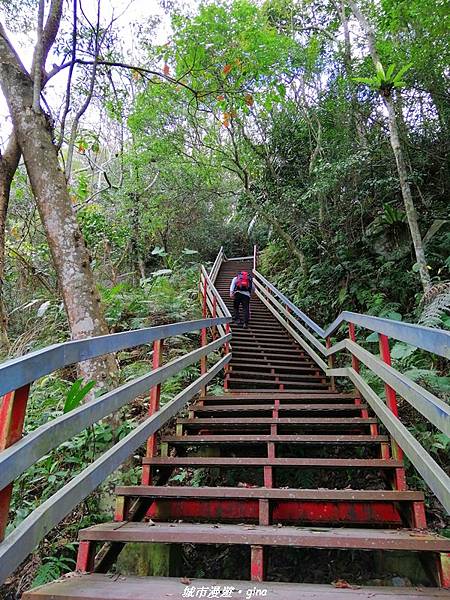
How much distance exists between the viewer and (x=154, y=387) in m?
2.84

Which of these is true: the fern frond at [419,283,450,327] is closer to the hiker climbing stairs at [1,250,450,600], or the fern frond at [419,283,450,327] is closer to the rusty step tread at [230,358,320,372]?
the hiker climbing stairs at [1,250,450,600]

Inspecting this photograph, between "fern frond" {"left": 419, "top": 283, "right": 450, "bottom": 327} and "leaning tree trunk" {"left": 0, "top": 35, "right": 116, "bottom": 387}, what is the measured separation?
147 inches

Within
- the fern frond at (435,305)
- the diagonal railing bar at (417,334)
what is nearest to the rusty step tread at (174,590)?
the diagonal railing bar at (417,334)

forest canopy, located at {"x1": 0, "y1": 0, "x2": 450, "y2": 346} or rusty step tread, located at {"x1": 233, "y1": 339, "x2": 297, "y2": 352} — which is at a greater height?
forest canopy, located at {"x1": 0, "y1": 0, "x2": 450, "y2": 346}

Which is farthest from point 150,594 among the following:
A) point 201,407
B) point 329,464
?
point 201,407

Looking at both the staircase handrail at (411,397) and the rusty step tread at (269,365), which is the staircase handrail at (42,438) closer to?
the staircase handrail at (411,397)

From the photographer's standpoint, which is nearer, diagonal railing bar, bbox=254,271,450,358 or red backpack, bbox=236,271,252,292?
diagonal railing bar, bbox=254,271,450,358

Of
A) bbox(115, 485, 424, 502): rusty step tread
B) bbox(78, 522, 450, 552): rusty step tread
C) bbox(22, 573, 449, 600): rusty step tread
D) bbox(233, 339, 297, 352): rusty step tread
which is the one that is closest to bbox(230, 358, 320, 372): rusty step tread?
bbox(233, 339, 297, 352): rusty step tread

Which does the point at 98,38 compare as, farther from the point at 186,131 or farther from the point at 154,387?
the point at 186,131

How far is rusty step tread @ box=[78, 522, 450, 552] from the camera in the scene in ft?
6.38

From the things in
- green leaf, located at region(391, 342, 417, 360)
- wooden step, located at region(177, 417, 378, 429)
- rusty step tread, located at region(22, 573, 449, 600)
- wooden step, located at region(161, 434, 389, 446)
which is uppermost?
green leaf, located at region(391, 342, 417, 360)

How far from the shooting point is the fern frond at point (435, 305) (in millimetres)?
4739

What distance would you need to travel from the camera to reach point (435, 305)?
502 centimetres

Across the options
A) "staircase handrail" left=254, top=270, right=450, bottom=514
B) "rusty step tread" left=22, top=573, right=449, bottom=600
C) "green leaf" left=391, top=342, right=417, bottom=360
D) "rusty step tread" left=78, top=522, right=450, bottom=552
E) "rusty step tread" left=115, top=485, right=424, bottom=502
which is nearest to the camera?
"rusty step tread" left=22, top=573, right=449, bottom=600
